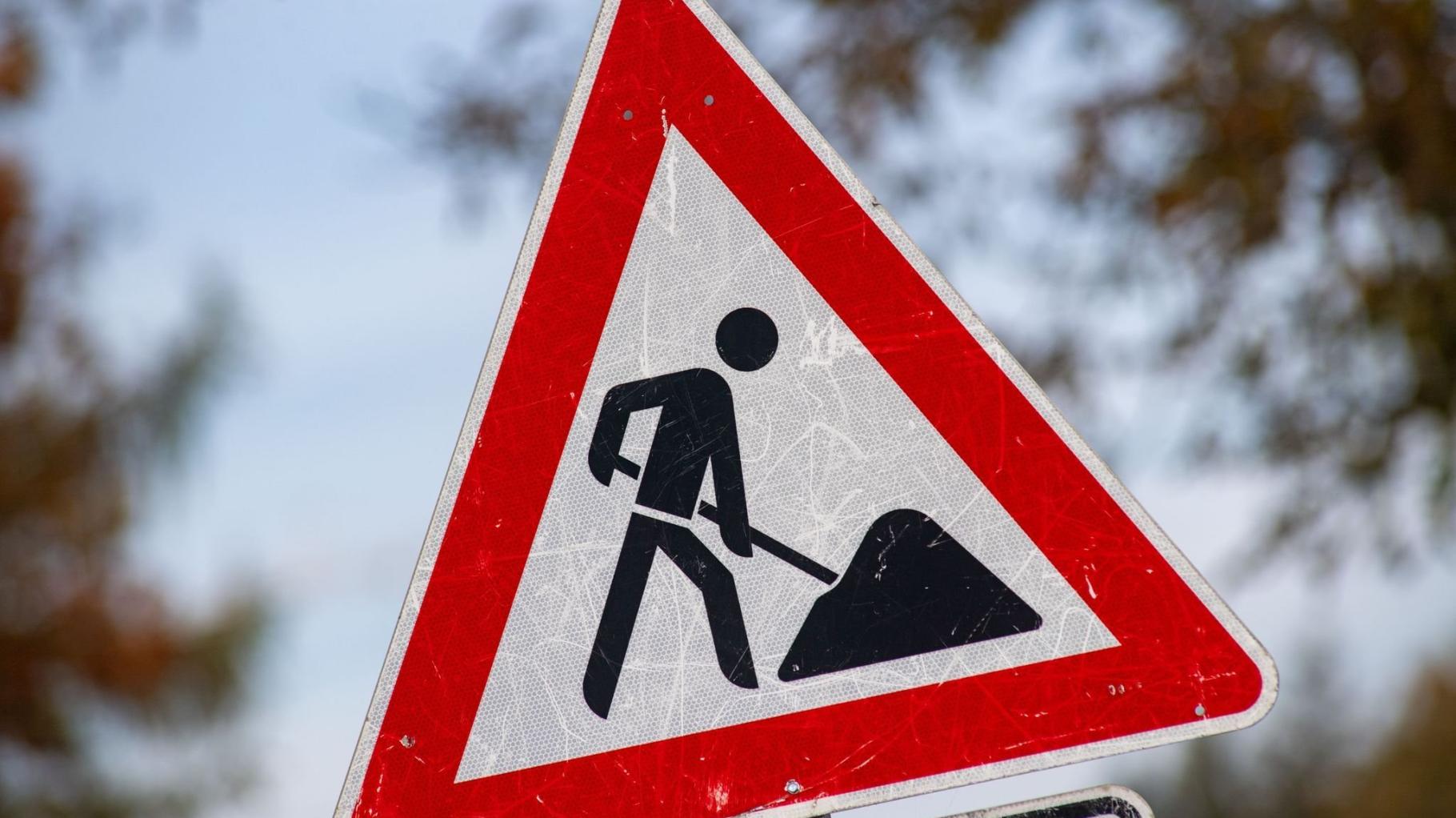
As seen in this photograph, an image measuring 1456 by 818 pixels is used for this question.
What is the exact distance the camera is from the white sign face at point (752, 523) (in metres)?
1.50

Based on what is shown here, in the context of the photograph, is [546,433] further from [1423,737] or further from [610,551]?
[1423,737]

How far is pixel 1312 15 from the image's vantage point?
434cm

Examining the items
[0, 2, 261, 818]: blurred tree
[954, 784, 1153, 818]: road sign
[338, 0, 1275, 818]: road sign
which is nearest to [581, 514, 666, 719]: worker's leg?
[338, 0, 1275, 818]: road sign

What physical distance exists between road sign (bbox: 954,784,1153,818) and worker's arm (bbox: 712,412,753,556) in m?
0.40

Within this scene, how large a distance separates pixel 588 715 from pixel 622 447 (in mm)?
298

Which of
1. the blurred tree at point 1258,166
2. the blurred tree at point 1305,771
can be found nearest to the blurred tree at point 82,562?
the blurred tree at point 1258,166

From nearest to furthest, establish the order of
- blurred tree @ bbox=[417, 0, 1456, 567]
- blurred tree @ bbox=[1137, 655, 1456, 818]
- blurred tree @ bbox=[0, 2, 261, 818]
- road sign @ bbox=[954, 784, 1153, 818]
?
road sign @ bbox=[954, 784, 1153, 818] < blurred tree @ bbox=[417, 0, 1456, 567] < blurred tree @ bbox=[0, 2, 261, 818] < blurred tree @ bbox=[1137, 655, 1456, 818]

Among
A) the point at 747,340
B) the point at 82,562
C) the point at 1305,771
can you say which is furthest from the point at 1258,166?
the point at 1305,771

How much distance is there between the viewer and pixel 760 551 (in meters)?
1.53

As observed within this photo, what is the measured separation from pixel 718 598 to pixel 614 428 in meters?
0.23

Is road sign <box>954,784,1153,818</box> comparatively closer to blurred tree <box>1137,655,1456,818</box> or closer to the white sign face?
the white sign face

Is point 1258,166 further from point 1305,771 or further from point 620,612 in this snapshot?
point 1305,771

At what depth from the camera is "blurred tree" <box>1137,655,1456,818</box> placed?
43.3 m

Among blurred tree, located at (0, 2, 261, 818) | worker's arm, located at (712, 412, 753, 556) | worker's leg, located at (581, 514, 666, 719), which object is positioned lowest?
worker's leg, located at (581, 514, 666, 719)
